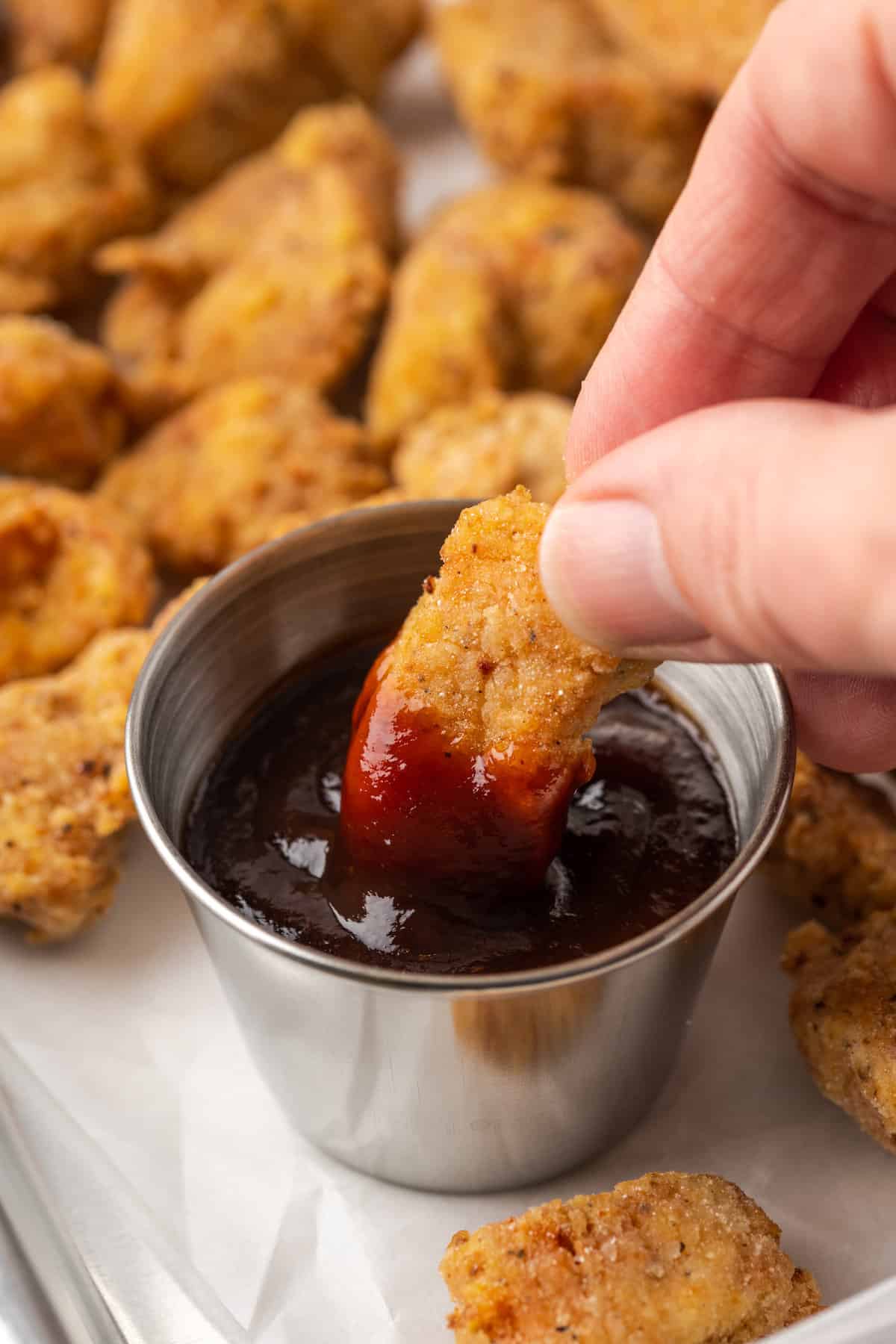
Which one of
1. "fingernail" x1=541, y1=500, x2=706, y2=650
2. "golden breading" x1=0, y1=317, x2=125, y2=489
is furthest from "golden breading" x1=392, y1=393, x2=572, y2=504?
"fingernail" x1=541, y1=500, x2=706, y2=650

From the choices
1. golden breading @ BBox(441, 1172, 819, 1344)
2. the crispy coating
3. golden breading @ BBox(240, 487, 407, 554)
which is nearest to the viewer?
golden breading @ BBox(441, 1172, 819, 1344)

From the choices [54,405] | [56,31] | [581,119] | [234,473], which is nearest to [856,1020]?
[234,473]

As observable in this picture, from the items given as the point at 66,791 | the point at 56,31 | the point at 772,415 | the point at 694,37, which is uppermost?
the point at 772,415

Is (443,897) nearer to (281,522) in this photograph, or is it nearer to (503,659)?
(503,659)

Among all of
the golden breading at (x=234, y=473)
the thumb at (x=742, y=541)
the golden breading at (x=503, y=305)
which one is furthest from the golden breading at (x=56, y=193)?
the thumb at (x=742, y=541)

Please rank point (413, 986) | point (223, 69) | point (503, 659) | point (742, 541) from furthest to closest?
point (223, 69)
point (503, 659)
point (413, 986)
point (742, 541)

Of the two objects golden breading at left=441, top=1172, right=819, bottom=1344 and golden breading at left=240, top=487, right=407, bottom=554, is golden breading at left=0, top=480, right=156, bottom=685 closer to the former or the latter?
golden breading at left=240, top=487, right=407, bottom=554
